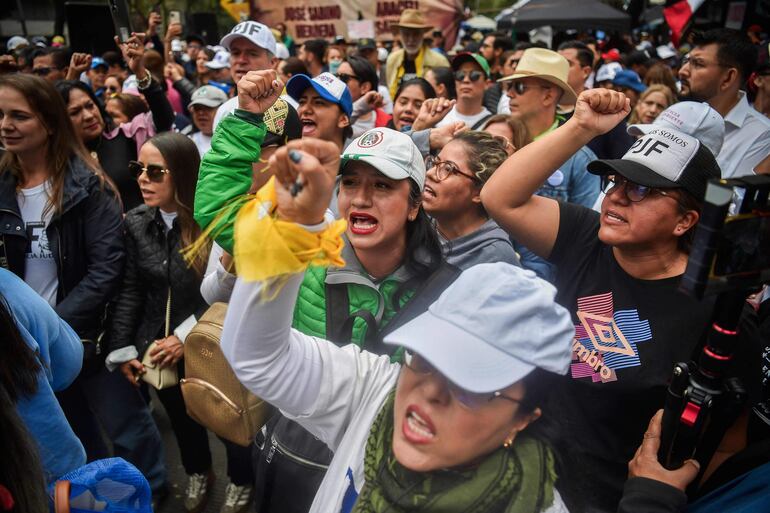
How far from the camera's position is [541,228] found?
1971mm

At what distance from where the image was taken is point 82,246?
2873 millimetres

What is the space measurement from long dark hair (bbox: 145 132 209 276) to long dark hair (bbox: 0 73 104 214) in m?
0.39

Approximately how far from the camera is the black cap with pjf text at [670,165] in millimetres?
1759

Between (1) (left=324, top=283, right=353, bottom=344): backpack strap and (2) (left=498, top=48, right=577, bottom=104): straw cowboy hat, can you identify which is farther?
(2) (left=498, top=48, right=577, bottom=104): straw cowboy hat

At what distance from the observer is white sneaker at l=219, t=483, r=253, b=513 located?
10.3 ft

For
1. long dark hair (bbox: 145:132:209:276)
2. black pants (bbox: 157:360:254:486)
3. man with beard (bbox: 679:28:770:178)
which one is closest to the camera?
long dark hair (bbox: 145:132:209:276)

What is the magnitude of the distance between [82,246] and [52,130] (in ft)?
1.98

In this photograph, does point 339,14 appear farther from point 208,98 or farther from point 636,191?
point 636,191

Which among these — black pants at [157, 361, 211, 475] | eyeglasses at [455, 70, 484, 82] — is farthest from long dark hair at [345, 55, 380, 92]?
black pants at [157, 361, 211, 475]

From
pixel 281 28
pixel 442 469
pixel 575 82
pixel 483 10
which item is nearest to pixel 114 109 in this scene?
pixel 575 82

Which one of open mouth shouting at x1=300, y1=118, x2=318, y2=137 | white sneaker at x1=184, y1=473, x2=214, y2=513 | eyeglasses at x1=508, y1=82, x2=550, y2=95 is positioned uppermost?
eyeglasses at x1=508, y1=82, x2=550, y2=95

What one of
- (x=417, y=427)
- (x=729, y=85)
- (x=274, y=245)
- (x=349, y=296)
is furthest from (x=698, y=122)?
(x=274, y=245)

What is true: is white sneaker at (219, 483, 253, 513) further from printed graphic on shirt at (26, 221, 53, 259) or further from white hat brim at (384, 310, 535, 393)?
white hat brim at (384, 310, 535, 393)

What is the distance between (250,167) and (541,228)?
99 cm
